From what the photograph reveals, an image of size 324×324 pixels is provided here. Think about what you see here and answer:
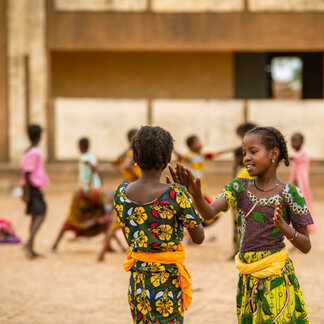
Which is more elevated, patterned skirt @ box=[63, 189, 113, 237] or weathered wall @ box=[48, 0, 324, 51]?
weathered wall @ box=[48, 0, 324, 51]

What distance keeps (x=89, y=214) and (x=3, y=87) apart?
739 centimetres

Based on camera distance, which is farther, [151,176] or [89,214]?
[89,214]

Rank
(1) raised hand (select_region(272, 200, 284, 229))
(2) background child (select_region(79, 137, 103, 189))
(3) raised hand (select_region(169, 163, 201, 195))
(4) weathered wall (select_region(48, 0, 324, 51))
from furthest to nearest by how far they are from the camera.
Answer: (4) weathered wall (select_region(48, 0, 324, 51)) < (2) background child (select_region(79, 137, 103, 189)) < (3) raised hand (select_region(169, 163, 201, 195)) < (1) raised hand (select_region(272, 200, 284, 229))

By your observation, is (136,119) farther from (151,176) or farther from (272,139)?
(151,176)

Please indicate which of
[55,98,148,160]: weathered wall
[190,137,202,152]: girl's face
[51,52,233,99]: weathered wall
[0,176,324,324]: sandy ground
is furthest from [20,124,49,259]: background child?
[51,52,233,99]: weathered wall

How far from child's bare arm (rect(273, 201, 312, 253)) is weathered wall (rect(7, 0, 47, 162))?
12.5 m

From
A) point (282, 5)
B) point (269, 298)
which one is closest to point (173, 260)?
point (269, 298)

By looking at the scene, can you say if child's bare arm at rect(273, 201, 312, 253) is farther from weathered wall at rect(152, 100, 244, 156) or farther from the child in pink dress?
weathered wall at rect(152, 100, 244, 156)

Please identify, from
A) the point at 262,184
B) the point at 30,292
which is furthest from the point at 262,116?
the point at 262,184

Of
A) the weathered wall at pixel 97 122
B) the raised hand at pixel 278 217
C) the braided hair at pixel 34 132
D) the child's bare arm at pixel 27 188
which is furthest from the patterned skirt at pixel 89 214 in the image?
the weathered wall at pixel 97 122

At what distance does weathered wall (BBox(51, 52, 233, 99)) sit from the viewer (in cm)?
1742

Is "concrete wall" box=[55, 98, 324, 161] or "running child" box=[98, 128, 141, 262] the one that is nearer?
"running child" box=[98, 128, 141, 262]

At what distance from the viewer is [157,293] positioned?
3432mm

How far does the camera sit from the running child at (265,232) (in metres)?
3.49
